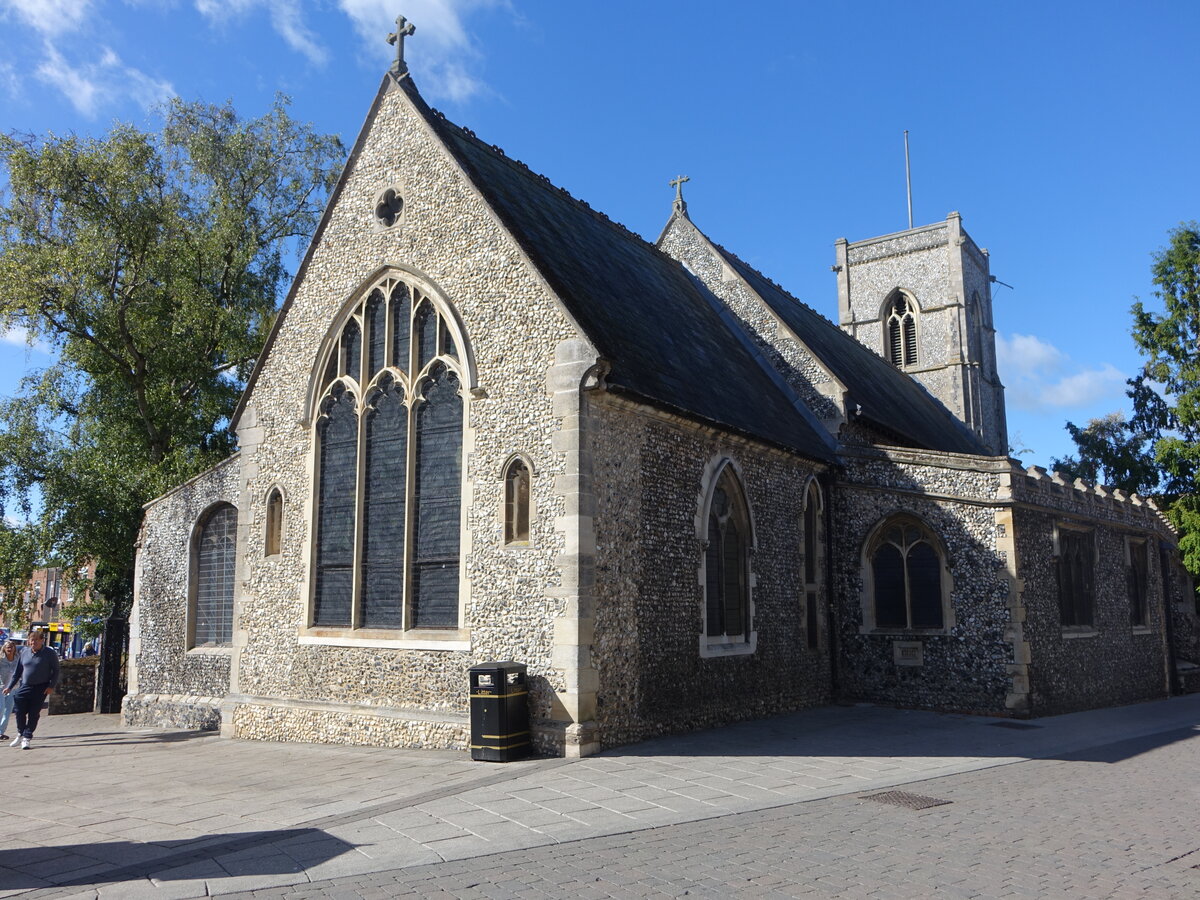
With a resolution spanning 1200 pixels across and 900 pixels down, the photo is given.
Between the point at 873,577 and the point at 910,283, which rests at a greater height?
the point at 910,283

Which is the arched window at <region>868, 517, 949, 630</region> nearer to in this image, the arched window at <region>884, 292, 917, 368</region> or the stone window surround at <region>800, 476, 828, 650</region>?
the stone window surround at <region>800, 476, 828, 650</region>

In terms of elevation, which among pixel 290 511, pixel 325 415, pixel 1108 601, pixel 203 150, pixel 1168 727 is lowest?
pixel 1168 727

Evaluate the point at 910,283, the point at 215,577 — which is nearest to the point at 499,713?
the point at 215,577

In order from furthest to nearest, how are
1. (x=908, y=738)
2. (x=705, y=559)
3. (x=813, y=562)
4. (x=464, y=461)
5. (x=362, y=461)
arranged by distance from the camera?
(x=813, y=562)
(x=362, y=461)
(x=705, y=559)
(x=908, y=738)
(x=464, y=461)

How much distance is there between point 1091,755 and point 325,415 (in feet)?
40.0

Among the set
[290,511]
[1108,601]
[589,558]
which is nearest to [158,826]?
[589,558]

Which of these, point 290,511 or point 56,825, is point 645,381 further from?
point 56,825

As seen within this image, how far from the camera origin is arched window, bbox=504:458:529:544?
1237 cm

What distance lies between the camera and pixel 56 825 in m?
8.69

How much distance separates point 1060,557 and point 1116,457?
14771 mm

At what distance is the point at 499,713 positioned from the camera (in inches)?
439

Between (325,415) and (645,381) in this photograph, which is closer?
(645,381)

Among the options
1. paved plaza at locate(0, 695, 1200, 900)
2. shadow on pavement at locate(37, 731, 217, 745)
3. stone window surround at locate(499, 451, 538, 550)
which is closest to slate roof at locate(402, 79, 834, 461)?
stone window surround at locate(499, 451, 538, 550)

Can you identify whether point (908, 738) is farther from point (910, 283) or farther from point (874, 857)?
point (910, 283)
